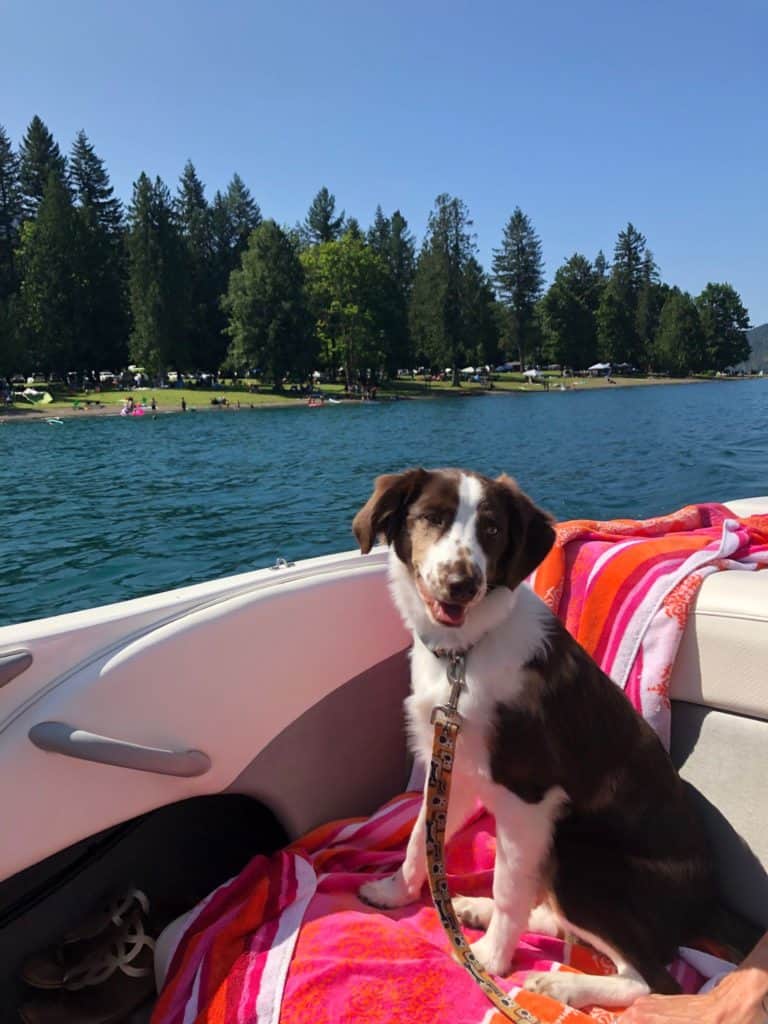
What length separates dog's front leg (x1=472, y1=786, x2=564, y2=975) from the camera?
7.83ft

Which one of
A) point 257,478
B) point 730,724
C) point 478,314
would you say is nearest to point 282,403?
point 478,314

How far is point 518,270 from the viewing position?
337 feet

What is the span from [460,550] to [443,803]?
0.82m

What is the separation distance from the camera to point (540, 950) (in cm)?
257

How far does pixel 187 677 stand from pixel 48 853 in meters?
0.66

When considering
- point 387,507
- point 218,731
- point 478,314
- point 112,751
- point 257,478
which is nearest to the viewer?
point 112,751

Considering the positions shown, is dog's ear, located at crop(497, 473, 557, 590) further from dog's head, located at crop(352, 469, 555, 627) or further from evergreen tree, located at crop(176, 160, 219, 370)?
evergreen tree, located at crop(176, 160, 219, 370)

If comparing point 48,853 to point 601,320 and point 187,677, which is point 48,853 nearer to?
point 187,677

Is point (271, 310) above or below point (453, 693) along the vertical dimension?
above

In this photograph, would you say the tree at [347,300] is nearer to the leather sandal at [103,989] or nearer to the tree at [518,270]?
the tree at [518,270]

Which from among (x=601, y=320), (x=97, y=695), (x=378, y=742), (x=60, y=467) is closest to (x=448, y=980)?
(x=378, y=742)

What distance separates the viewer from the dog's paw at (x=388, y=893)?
2721 millimetres

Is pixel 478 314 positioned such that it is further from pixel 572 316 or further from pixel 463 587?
pixel 463 587

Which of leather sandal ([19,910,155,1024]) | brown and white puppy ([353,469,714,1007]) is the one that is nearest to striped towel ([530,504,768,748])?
brown and white puppy ([353,469,714,1007])
